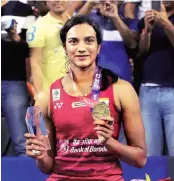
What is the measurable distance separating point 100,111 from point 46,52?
1927mm

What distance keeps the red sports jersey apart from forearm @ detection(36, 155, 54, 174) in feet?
0.18

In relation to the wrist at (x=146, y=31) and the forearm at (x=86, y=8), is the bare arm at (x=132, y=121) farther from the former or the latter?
the forearm at (x=86, y=8)

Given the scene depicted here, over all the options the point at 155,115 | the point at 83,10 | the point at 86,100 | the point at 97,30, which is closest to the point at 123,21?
the point at 83,10

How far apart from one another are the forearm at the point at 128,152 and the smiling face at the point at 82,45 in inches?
18.0

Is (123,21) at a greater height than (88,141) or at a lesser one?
greater

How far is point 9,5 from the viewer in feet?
14.1

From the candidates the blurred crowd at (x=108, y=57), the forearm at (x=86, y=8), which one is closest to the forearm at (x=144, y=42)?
the blurred crowd at (x=108, y=57)

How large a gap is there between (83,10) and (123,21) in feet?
1.12

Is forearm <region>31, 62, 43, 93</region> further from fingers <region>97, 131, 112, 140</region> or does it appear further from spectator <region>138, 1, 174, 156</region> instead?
fingers <region>97, 131, 112, 140</region>

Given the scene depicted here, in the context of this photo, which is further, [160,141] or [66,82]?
[160,141]

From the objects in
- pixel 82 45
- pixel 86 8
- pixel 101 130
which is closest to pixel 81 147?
pixel 101 130

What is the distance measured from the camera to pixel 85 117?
8.16 ft

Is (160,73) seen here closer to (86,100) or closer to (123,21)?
(123,21)

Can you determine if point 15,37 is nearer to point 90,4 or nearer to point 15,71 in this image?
point 15,71
